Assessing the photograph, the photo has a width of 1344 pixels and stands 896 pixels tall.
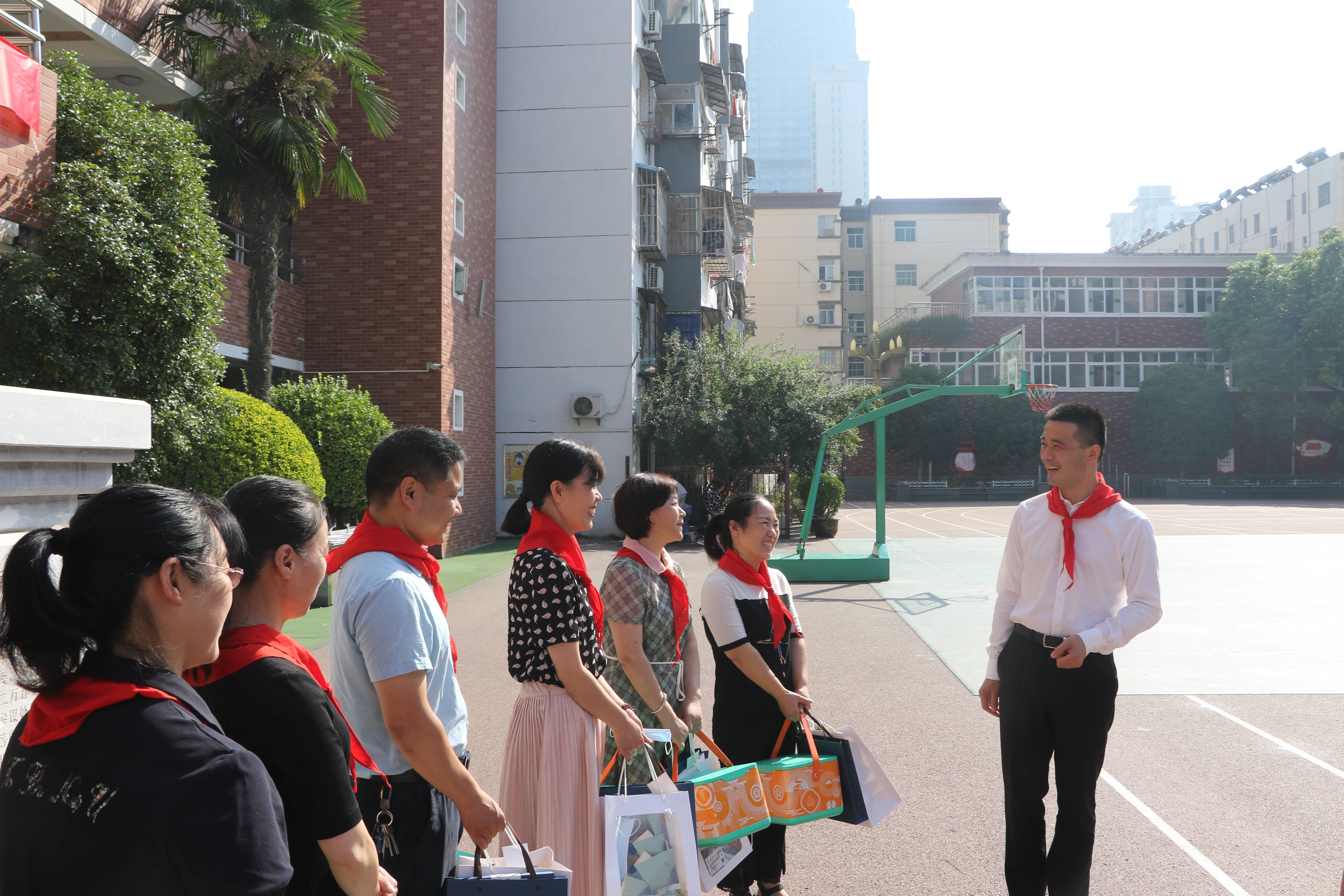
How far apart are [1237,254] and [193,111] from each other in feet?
165

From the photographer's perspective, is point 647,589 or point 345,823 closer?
point 345,823

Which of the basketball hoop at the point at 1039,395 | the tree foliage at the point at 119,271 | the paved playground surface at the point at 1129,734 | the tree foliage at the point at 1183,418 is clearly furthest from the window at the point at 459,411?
the tree foliage at the point at 1183,418

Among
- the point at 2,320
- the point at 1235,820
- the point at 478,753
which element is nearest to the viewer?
the point at 1235,820

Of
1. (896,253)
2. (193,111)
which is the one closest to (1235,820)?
(193,111)

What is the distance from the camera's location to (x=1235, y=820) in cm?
464

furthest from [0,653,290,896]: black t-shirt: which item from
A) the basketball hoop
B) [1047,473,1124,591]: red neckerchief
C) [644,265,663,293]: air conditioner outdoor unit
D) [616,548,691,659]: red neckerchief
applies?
[644,265,663,293]: air conditioner outdoor unit

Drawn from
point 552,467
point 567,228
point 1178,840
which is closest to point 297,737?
point 552,467

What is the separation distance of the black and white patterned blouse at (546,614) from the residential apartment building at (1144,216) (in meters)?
156

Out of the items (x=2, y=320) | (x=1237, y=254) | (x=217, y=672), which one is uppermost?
(x=1237, y=254)

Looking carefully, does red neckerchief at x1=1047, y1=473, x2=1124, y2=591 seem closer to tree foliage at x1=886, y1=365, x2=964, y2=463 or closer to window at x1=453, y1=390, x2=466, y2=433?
window at x1=453, y1=390, x2=466, y2=433

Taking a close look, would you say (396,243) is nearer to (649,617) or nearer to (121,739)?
(649,617)

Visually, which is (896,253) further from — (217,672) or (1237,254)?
(217,672)

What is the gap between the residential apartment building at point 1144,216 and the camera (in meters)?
155

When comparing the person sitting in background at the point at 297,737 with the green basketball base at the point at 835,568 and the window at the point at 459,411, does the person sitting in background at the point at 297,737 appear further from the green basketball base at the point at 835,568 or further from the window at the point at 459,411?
the window at the point at 459,411
